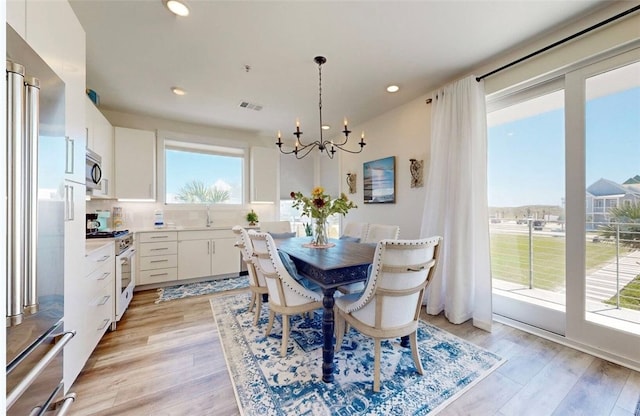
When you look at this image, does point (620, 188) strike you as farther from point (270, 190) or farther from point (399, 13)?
point (270, 190)

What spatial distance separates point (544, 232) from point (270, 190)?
13.4ft

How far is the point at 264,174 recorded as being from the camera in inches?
192

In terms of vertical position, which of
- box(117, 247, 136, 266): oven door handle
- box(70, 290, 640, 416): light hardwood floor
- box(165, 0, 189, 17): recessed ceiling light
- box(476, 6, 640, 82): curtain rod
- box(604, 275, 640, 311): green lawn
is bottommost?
box(70, 290, 640, 416): light hardwood floor

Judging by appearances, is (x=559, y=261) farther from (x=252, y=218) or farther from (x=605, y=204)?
(x=252, y=218)

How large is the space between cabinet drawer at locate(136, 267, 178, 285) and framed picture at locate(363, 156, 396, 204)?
3240 mm

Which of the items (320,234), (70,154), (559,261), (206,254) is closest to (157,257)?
(206,254)

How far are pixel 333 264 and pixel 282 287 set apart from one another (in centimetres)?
51

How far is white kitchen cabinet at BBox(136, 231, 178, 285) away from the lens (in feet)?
11.9

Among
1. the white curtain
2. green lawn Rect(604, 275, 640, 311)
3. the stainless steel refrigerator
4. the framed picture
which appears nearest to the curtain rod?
the white curtain

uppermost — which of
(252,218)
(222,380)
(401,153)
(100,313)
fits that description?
(401,153)

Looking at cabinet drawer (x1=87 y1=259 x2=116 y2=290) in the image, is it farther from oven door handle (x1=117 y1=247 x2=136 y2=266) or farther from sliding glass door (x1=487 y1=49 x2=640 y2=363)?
sliding glass door (x1=487 y1=49 x2=640 y2=363)

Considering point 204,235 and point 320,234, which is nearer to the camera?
point 320,234

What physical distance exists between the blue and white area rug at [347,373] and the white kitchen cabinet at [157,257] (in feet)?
6.08

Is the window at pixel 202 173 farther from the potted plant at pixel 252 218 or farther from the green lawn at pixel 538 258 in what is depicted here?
the green lawn at pixel 538 258
